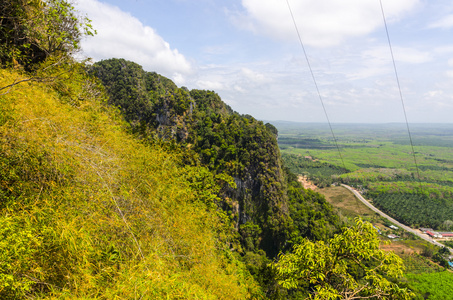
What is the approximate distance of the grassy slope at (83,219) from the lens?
1.86m

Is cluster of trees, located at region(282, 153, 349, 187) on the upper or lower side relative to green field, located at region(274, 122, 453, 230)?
upper

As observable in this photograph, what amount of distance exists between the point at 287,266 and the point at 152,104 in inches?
1379

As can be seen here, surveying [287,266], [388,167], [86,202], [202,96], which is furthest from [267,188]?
[388,167]

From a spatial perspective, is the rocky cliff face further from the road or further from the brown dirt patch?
the brown dirt patch

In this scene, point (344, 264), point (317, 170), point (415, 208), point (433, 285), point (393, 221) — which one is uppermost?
point (344, 264)

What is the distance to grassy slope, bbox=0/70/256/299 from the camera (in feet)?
6.09

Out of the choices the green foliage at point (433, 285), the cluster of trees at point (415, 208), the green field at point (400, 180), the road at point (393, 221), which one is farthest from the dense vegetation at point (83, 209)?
the cluster of trees at point (415, 208)

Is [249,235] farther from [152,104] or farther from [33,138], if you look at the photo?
[33,138]

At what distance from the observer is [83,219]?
2416 millimetres

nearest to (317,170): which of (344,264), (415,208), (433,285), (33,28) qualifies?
(415,208)

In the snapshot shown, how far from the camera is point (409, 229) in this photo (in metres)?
51.2

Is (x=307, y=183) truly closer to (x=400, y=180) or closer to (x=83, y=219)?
(x=400, y=180)

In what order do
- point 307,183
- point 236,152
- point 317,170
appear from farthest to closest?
point 317,170 < point 307,183 < point 236,152

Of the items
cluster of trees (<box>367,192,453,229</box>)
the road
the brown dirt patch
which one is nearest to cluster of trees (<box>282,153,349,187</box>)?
the brown dirt patch
